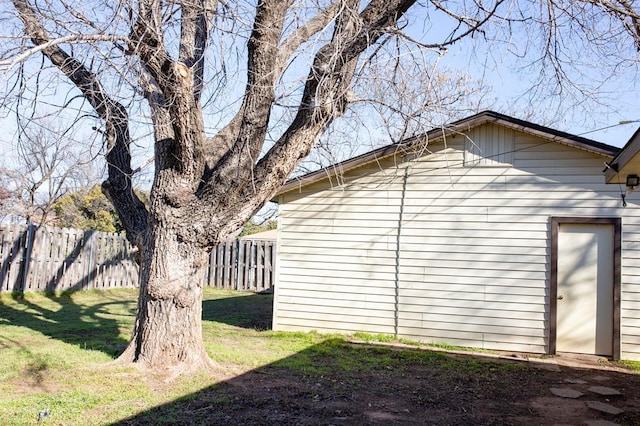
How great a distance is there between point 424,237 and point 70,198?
2079 cm

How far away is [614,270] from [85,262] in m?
13.6

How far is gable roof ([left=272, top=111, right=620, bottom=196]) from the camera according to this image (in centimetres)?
807

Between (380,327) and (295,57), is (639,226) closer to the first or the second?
(380,327)

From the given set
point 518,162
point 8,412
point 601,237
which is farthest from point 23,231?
point 601,237

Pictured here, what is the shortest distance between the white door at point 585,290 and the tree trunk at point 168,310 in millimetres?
5872

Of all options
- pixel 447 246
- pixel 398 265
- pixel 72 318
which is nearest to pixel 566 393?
pixel 447 246

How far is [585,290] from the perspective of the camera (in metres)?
8.27

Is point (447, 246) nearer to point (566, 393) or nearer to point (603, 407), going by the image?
point (566, 393)

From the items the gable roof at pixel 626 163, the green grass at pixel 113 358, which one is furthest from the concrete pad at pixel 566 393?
the gable roof at pixel 626 163

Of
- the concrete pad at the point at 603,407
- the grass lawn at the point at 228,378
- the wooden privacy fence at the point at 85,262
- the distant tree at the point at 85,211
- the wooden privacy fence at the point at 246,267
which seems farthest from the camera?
the distant tree at the point at 85,211

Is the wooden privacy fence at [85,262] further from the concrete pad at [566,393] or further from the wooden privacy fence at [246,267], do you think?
the concrete pad at [566,393]

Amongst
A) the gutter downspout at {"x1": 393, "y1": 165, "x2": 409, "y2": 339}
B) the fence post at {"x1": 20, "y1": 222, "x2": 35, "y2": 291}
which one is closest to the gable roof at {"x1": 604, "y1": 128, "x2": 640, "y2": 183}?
the gutter downspout at {"x1": 393, "y1": 165, "x2": 409, "y2": 339}

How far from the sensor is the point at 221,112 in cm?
650

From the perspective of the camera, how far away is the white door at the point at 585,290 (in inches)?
321
